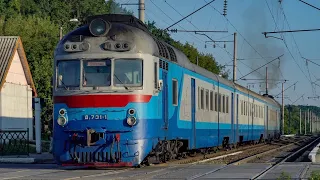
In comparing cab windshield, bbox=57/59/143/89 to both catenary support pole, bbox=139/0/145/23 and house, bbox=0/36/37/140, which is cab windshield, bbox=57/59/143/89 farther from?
house, bbox=0/36/37/140

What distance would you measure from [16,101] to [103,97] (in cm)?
2916

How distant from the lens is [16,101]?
146 feet

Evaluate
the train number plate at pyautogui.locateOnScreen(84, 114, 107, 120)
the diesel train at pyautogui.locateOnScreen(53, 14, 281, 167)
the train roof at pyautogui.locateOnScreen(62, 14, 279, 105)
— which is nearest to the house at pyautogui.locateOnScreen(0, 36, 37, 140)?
the train roof at pyautogui.locateOnScreen(62, 14, 279, 105)

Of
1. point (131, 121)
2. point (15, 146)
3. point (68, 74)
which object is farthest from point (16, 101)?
point (131, 121)

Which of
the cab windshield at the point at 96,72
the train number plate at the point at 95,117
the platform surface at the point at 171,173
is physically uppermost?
the cab windshield at the point at 96,72

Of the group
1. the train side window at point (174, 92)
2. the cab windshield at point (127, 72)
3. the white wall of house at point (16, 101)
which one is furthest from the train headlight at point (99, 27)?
the white wall of house at point (16, 101)

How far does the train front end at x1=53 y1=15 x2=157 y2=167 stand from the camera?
1625 cm

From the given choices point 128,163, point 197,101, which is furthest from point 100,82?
point 197,101

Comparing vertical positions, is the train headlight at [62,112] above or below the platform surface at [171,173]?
above

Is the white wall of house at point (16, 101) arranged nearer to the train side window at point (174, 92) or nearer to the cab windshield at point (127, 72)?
the train side window at point (174, 92)

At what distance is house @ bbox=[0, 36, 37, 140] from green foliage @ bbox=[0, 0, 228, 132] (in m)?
1.90

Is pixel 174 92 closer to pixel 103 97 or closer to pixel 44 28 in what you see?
pixel 103 97

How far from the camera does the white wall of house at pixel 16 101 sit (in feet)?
139

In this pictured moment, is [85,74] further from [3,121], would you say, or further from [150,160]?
[3,121]
